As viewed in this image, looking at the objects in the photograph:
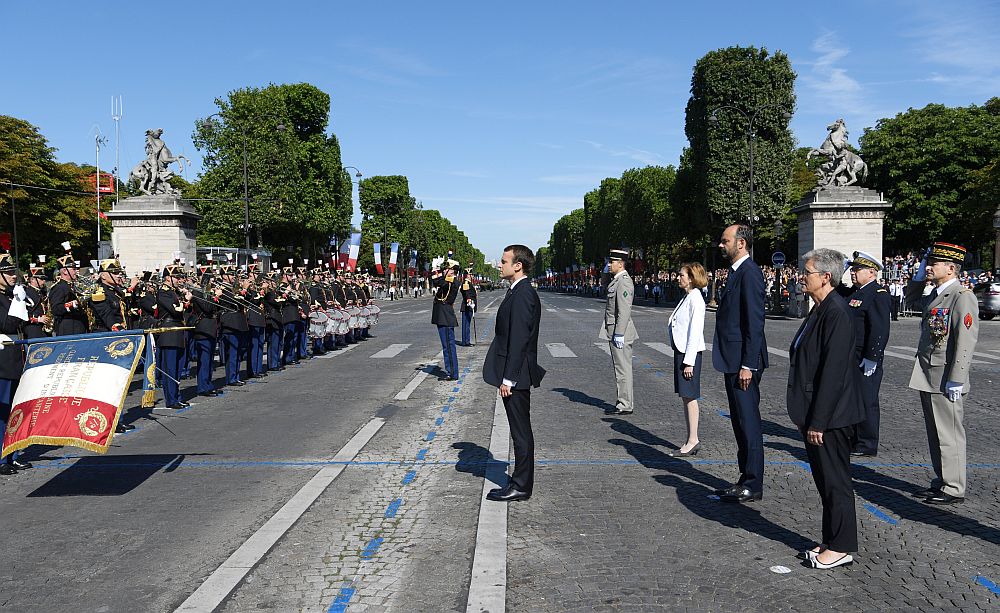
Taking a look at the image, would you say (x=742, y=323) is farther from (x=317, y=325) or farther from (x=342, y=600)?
(x=317, y=325)

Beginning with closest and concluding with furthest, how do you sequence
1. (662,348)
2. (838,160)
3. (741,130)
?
(662,348), (838,160), (741,130)

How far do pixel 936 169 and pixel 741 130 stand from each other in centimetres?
1639

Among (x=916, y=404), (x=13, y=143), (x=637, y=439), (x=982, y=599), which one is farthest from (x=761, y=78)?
(x=13, y=143)

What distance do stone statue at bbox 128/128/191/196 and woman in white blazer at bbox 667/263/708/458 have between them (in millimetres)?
25927

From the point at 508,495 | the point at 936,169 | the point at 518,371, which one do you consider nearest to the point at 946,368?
the point at 518,371

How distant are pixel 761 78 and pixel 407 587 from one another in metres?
44.7

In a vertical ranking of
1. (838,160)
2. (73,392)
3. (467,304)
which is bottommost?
(73,392)

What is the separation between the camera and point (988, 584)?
4145mm

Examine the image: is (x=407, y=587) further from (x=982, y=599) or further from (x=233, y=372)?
(x=233, y=372)

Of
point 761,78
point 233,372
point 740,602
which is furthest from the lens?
point 761,78

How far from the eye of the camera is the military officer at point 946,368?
5.65 meters

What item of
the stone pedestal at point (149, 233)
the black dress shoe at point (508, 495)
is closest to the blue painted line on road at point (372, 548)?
the black dress shoe at point (508, 495)

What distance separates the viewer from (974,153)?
51000mm

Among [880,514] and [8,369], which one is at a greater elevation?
[8,369]
